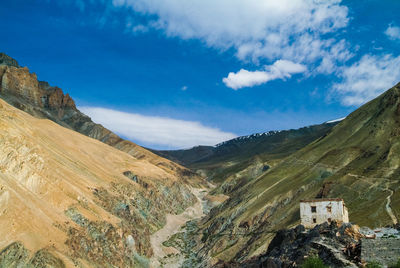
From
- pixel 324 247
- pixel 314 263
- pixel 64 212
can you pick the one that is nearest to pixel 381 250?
pixel 314 263

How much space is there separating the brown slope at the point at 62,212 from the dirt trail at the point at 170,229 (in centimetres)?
245

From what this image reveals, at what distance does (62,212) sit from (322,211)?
45.7 metres

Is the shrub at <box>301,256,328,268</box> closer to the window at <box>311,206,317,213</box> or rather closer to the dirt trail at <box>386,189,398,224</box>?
the window at <box>311,206,317,213</box>

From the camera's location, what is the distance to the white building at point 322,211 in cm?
4866

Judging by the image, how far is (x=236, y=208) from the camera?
98750 mm

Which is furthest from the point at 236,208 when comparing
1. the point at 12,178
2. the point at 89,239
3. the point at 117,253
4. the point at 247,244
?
the point at 12,178

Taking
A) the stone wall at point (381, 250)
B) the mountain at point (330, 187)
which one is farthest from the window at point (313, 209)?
the stone wall at point (381, 250)

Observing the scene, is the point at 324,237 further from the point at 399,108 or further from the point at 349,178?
the point at 399,108

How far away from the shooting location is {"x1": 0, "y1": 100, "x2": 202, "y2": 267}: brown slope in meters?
51.3

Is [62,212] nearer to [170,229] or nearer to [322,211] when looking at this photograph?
[322,211]

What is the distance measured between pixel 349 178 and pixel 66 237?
56687 millimetres

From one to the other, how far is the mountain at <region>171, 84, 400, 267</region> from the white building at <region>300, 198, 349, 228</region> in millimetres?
6581

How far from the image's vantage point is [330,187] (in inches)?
2837

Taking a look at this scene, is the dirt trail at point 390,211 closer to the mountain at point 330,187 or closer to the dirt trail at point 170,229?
the mountain at point 330,187
